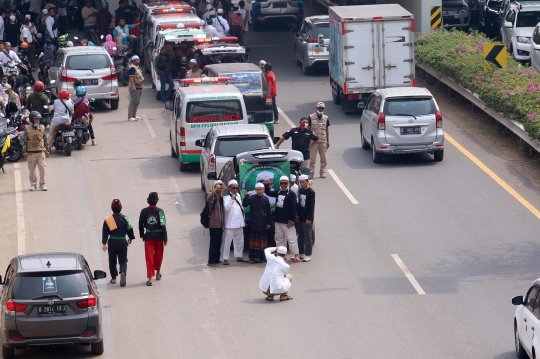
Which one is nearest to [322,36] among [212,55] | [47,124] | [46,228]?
[212,55]

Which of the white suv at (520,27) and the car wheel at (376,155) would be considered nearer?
the car wheel at (376,155)

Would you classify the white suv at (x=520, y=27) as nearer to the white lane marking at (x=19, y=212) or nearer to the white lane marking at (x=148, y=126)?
the white lane marking at (x=148, y=126)

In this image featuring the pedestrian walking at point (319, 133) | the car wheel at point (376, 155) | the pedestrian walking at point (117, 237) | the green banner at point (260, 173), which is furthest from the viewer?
the car wheel at point (376, 155)

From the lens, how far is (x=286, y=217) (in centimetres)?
1766

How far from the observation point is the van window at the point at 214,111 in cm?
2323

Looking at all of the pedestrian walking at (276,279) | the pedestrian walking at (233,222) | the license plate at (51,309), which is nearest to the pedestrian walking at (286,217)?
the pedestrian walking at (233,222)

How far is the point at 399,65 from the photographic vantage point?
27797 mm

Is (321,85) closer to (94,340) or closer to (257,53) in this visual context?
(257,53)

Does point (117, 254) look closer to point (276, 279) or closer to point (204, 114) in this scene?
point (276, 279)

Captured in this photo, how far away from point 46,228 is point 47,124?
680 cm

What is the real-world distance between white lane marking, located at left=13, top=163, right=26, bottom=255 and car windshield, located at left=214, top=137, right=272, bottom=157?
12.8 ft

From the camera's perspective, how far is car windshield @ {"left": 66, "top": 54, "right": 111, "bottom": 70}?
97.3 ft

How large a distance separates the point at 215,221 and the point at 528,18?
20.0 meters

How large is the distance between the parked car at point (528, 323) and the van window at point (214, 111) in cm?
1135
